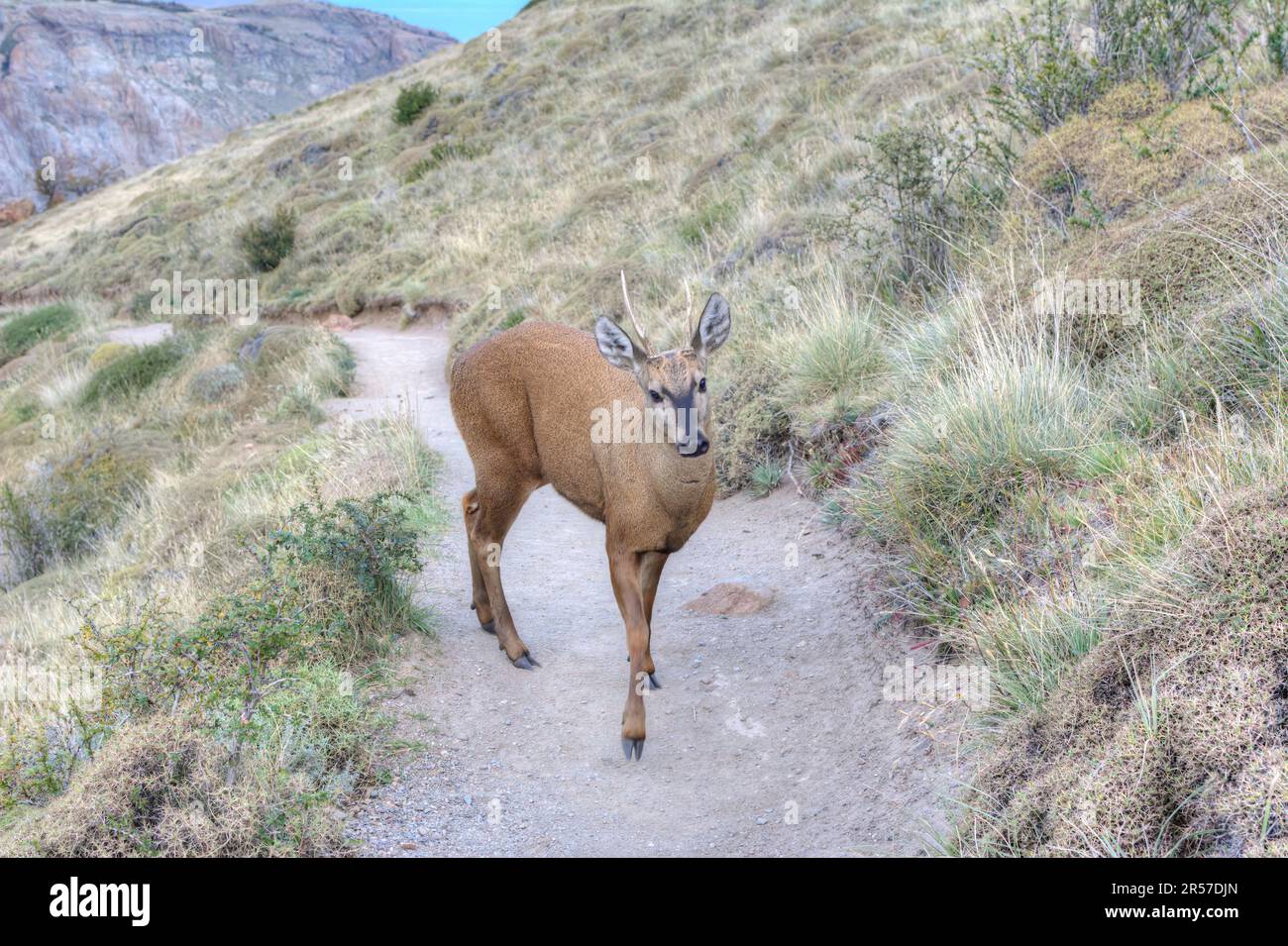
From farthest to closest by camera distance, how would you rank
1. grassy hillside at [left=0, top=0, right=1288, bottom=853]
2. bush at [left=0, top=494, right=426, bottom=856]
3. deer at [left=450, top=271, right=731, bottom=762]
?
1. deer at [left=450, top=271, right=731, bottom=762]
2. bush at [left=0, top=494, right=426, bottom=856]
3. grassy hillside at [left=0, top=0, right=1288, bottom=853]

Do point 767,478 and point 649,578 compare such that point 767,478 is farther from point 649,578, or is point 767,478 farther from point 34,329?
point 34,329

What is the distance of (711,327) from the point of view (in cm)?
536

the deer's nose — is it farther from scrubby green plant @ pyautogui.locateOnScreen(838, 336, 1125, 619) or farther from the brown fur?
scrubby green plant @ pyautogui.locateOnScreen(838, 336, 1125, 619)

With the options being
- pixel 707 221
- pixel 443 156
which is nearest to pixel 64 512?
pixel 707 221

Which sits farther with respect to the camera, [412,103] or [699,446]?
[412,103]

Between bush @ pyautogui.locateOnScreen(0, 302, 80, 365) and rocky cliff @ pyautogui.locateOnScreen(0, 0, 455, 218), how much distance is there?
43.5 metres

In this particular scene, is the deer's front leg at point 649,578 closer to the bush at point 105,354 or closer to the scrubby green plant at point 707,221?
the scrubby green plant at point 707,221

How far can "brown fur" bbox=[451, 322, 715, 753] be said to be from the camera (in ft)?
17.6

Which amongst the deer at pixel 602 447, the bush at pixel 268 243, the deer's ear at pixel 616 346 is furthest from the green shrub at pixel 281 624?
the bush at pixel 268 243

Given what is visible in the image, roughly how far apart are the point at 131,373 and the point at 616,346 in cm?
1827

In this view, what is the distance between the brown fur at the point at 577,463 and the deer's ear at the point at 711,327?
0.31 ft

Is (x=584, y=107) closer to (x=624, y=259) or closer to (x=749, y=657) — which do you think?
(x=624, y=259)

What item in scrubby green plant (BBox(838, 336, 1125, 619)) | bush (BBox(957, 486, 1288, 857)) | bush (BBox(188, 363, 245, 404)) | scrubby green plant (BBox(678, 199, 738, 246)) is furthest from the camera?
bush (BBox(188, 363, 245, 404))

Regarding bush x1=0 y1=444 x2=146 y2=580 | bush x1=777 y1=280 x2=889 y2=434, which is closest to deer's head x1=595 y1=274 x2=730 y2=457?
bush x1=777 y1=280 x2=889 y2=434
